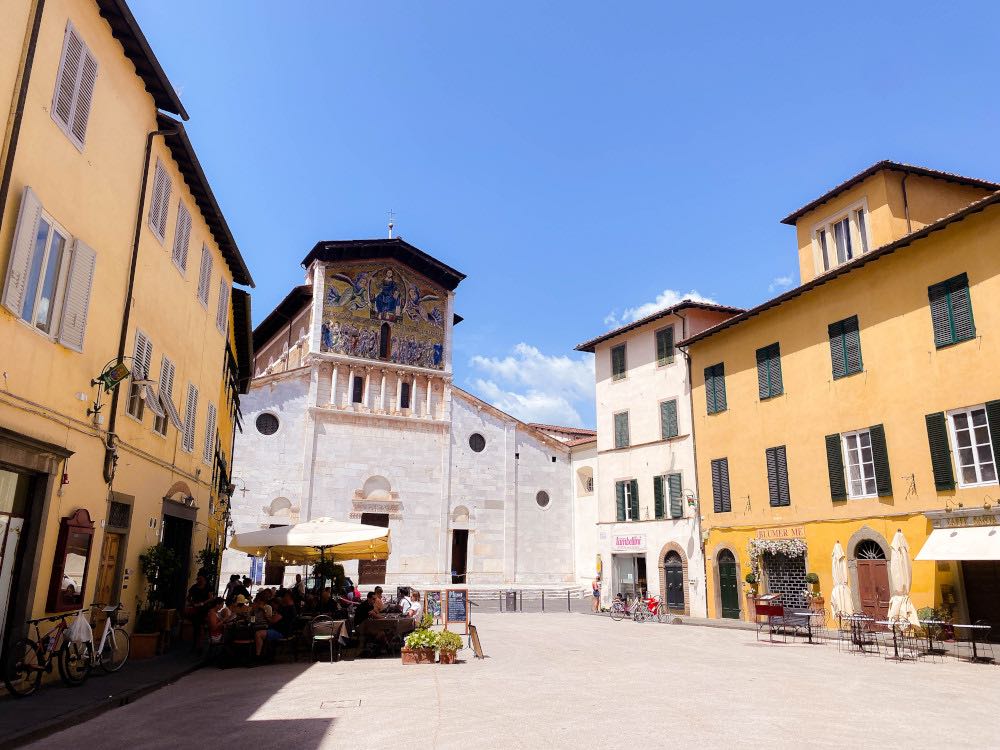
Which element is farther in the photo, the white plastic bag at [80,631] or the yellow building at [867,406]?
the yellow building at [867,406]

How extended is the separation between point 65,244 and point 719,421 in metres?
19.1

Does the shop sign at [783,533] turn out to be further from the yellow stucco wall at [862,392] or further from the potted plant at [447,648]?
the potted plant at [447,648]

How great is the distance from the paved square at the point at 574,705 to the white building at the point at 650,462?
1097 centimetres

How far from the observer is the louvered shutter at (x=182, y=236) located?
13820 millimetres

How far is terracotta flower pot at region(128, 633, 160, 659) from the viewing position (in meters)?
11.8

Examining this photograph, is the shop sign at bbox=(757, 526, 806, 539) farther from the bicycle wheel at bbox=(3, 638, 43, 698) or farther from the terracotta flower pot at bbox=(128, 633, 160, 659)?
the bicycle wheel at bbox=(3, 638, 43, 698)

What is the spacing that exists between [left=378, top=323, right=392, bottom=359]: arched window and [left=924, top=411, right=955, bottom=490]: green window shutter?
24.3 meters

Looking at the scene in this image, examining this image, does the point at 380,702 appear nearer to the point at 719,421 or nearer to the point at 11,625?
the point at 11,625

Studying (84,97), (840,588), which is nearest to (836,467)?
(840,588)

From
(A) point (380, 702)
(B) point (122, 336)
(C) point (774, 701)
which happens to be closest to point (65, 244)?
(B) point (122, 336)

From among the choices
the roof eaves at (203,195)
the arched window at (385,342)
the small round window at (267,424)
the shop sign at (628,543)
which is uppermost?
the arched window at (385,342)

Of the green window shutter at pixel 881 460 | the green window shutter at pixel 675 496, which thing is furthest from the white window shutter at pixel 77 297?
the green window shutter at pixel 675 496

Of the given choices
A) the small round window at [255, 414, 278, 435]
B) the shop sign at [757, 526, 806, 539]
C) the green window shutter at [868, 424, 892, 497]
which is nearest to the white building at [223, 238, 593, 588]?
the small round window at [255, 414, 278, 435]

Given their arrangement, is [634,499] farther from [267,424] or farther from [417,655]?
[267,424]
